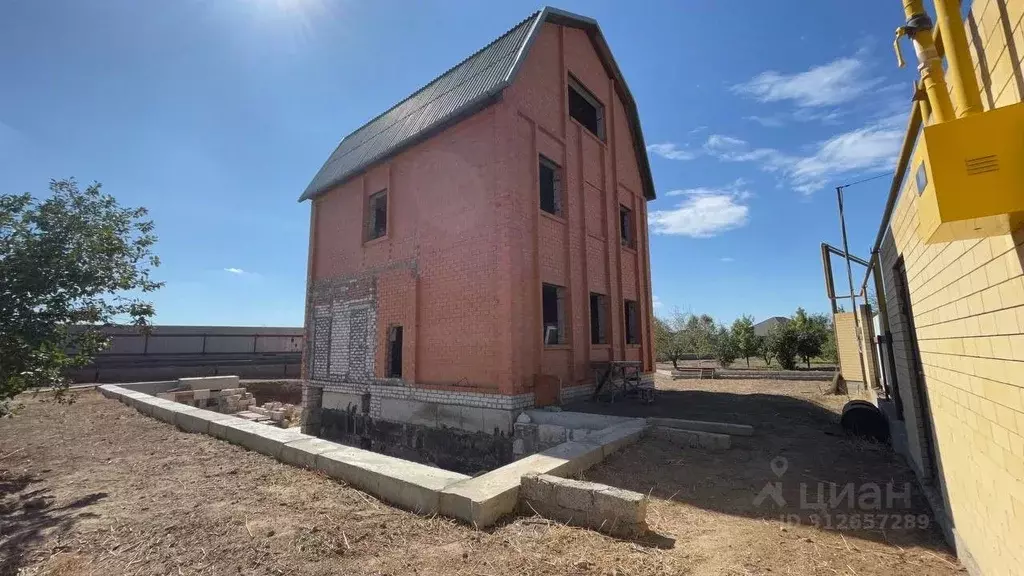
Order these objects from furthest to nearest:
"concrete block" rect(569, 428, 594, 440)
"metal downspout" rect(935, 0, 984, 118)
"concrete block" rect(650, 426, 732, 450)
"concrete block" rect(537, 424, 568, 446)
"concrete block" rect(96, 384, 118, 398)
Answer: "concrete block" rect(96, 384, 118, 398), "concrete block" rect(537, 424, 568, 446), "concrete block" rect(569, 428, 594, 440), "concrete block" rect(650, 426, 732, 450), "metal downspout" rect(935, 0, 984, 118)

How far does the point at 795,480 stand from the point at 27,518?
7.98 meters

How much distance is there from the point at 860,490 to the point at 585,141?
9.03 meters

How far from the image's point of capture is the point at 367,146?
12.4m

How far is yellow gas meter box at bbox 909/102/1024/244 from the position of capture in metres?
1.41

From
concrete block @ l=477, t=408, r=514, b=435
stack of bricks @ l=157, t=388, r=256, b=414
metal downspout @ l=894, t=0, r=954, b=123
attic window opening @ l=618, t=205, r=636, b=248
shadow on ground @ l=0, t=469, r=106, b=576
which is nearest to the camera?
metal downspout @ l=894, t=0, r=954, b=123

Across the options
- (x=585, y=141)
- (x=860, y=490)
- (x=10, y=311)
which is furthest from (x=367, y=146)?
(x=860, y=490)

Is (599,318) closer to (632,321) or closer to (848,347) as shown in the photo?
(632,321)

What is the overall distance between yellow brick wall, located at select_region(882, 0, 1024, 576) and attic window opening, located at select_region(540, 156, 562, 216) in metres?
6.82

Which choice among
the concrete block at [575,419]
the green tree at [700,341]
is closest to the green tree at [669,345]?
the green tree at [700,341]

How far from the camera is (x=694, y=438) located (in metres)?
5.88

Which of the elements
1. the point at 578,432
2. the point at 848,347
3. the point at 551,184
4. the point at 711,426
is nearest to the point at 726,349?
the point at 848,347

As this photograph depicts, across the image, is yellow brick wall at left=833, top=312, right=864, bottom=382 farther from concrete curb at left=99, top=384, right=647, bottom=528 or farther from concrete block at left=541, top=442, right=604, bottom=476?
concrete block at left=541, top=442, right=604, bottom=476

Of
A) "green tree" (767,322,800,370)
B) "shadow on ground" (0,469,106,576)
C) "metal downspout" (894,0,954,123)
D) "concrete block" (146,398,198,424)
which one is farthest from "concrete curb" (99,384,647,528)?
"green tree" (767,322,800,370)

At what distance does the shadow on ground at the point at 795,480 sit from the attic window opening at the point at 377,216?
30.0ft
